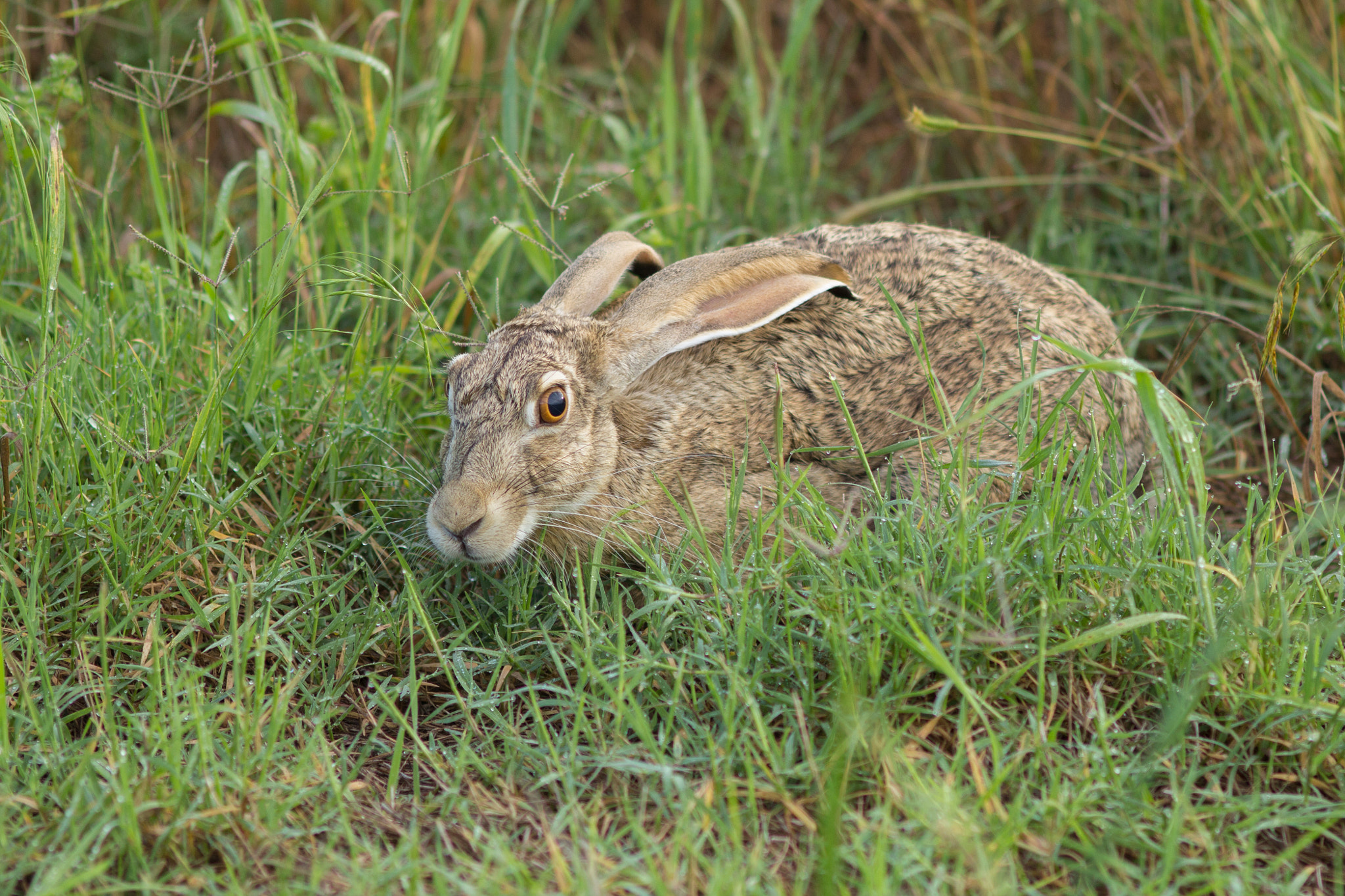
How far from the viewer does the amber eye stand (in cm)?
366

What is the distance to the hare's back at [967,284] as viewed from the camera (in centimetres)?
404

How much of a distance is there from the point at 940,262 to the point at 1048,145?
6.47 feet

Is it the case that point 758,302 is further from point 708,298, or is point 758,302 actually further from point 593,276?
point 593,276

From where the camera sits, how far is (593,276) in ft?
13.4

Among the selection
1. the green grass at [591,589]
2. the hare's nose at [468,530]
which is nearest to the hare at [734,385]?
the hare's nose at [468,530]

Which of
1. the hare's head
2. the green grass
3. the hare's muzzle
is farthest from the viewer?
the hare's head

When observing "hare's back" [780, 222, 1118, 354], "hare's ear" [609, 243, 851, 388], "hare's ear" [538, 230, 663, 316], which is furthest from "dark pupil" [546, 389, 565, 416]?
"hare's back" [780, 222, 1118, 354]

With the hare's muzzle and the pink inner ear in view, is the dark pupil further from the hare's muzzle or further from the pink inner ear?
the pink inner ear

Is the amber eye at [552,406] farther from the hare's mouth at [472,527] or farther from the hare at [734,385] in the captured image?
the hare's mouth at [472,527]

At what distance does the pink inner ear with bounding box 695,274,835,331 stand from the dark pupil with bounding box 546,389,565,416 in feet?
1.61

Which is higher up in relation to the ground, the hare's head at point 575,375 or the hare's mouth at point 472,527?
the hare's head at point 575,375

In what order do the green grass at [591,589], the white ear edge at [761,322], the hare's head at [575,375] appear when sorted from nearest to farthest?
the green grass at [591,589] → the hare's head at [575,375] → the white ear edge at [761,322]

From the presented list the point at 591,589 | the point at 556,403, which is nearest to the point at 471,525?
the point at 591,589

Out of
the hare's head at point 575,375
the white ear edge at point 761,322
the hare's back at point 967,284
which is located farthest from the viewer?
the hare's back at point 967,284
